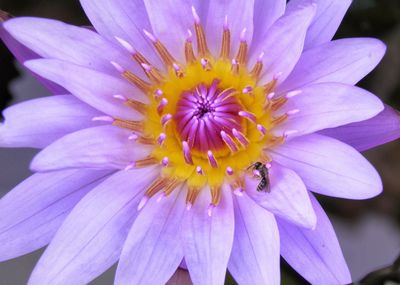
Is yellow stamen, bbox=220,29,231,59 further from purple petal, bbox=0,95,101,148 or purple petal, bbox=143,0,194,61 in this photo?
purple petal, bbox=0,95,101,148

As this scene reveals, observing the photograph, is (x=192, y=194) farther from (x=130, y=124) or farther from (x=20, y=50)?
(x=20, y=50)

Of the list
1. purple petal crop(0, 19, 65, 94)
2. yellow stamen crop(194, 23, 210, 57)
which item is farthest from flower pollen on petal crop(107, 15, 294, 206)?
purple petal crop(0, 19, 65, 94)

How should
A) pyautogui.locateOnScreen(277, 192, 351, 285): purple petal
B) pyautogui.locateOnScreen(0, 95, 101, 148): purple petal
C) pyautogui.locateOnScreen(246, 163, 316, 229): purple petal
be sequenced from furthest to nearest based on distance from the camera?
pyautogui.locateOnScreen(277, 192, 351, 285): purple petal
pyautogui.locateOnScreen(0, 95, 101, 148): purple petal
pyautogui.locateOnScreen(246, 163, 316, 229): purple petal

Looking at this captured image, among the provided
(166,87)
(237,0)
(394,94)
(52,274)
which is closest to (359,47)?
(237,0)

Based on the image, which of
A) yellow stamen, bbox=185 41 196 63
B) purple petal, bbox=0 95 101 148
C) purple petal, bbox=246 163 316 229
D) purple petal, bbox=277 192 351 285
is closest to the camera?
purple petal, bbox=246 163 316 229

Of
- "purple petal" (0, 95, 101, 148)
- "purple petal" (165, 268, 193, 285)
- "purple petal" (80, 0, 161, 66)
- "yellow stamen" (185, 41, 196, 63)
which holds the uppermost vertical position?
"purple petal" (80, 0, 161, 66)

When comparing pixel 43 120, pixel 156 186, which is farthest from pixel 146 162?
pixel 43 120
